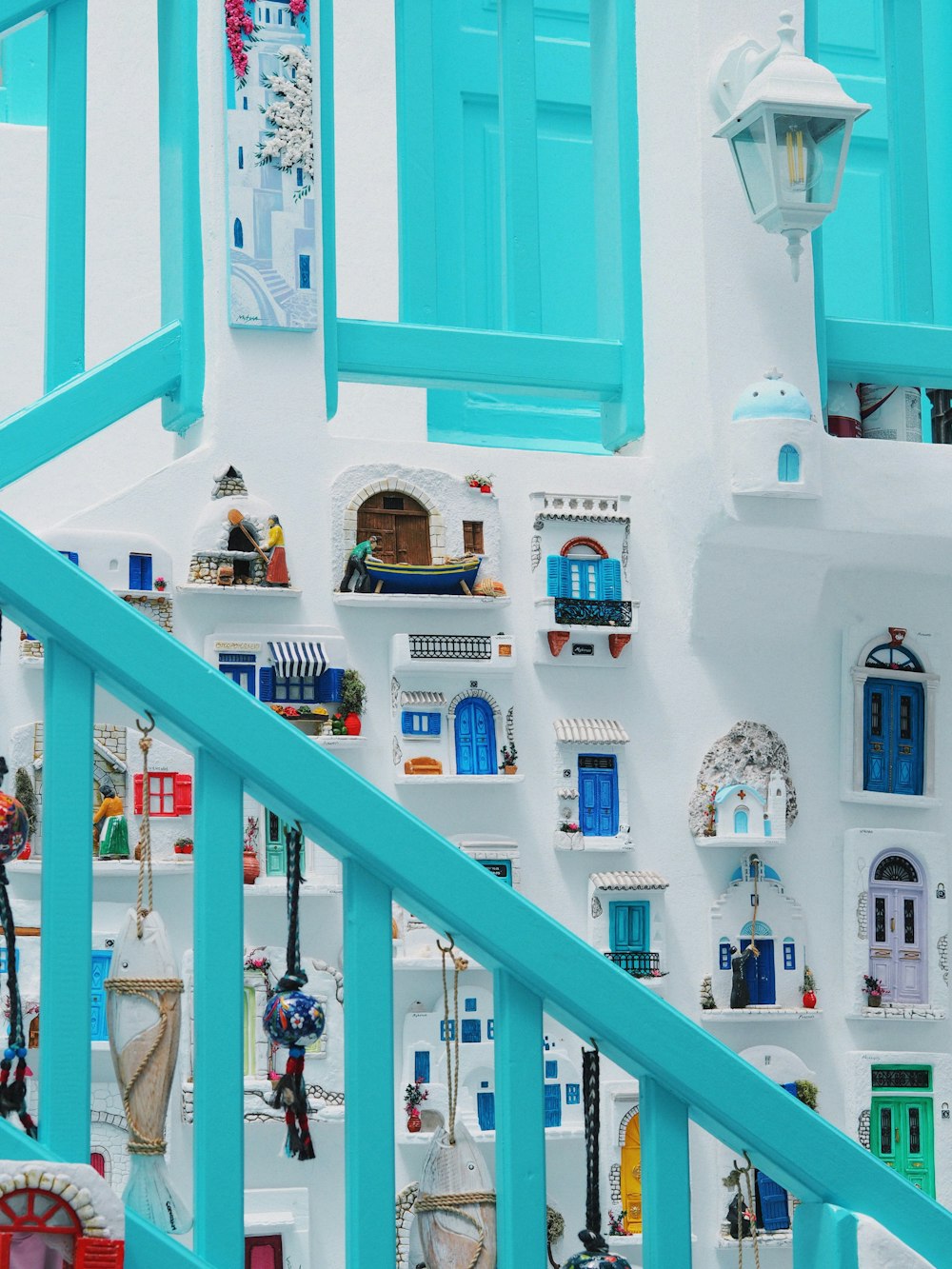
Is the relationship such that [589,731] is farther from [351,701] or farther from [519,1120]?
[519,1120]

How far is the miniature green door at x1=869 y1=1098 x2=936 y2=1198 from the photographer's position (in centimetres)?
397

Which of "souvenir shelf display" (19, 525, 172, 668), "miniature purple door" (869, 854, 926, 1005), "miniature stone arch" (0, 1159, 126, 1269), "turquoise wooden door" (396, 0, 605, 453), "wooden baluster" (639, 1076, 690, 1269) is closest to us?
"miniature stone arch" (0, 1159, 126, 1269)

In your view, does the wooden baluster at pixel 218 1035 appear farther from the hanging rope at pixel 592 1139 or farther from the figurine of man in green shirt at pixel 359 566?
→ the figurine of man in green shirt at pixel 359 566

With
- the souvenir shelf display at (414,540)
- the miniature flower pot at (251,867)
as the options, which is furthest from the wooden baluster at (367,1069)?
the souvenir shelf display at (414,540)

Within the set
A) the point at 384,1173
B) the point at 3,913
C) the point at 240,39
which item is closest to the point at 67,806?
the point at 3,913

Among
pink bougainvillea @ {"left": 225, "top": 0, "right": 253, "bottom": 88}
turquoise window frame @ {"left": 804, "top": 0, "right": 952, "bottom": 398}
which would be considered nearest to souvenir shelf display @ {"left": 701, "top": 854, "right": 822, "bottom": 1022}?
turquoise window frame @ {"left": 804, "top": 0, "right": 952, "bottom": 398}

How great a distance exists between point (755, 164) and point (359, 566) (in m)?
1.16

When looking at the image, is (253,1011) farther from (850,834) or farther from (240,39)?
(240,39)

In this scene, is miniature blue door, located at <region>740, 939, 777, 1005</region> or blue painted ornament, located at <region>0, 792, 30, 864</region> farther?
miniature blue door, located at <region>740, 939, 777, 1005</region>

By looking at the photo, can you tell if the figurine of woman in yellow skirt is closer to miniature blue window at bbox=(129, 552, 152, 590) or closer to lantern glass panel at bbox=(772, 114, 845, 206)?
miniature blue window at bbox=(129, 552, 152, 590)

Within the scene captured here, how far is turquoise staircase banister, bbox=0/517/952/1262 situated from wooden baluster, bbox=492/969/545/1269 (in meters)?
0.03

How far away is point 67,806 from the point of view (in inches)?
76.4

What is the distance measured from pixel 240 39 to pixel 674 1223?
2.59 metres

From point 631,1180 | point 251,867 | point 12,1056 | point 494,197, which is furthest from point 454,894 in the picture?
point 494,197
